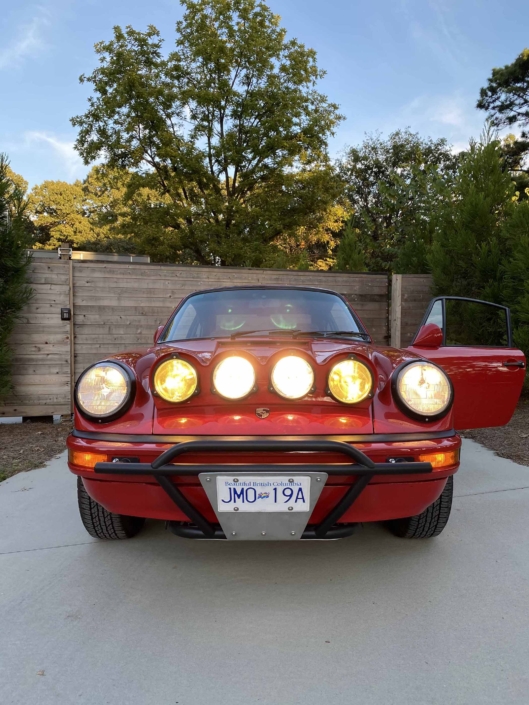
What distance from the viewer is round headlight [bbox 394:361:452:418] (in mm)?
1839

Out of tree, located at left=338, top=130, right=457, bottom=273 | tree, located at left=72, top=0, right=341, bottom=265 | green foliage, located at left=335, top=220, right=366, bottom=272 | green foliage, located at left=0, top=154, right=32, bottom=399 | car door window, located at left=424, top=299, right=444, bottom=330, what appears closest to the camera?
car door window, located at left=424, top=299, right=444, bottom=330

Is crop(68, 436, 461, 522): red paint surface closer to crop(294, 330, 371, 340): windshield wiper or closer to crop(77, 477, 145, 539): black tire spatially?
crop(77, 477, 145, 539): black tire

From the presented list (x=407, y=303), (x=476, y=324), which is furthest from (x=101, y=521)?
(x=407, y=303)

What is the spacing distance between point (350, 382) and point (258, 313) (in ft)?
3.80

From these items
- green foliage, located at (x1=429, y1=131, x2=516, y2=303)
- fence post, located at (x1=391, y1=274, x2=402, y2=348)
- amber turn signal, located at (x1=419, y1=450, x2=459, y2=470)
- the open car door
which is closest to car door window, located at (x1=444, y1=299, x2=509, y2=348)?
green foliage, located at (x1=429, y1=131, x2=516, y2=303)

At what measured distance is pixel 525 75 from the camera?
21906mm

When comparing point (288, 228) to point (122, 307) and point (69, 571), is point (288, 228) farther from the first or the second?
point (69, 571)

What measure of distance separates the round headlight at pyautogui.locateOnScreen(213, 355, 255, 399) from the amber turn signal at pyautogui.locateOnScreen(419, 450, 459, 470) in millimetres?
697

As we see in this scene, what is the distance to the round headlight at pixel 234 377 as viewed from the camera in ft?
5.87

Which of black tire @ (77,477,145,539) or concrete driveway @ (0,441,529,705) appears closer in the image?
concrete driveway @ (0,441,529,705)

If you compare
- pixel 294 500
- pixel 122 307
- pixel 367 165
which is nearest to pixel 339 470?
pixel 294 500

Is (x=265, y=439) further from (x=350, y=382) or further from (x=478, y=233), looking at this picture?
(x=478, y=233)

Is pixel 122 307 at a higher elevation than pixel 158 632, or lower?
higher

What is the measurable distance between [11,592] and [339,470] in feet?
4.85
